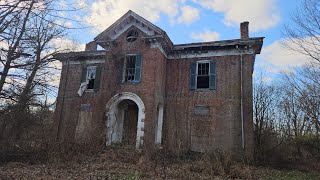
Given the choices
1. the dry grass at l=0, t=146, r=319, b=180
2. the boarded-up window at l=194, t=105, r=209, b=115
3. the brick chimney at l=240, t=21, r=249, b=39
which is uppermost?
the brick chimney at l=240, t=21, r=249, b=39

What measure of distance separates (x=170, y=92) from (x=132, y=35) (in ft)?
16.2

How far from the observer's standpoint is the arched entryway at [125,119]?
18.0 metres

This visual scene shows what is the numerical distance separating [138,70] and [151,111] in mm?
3144

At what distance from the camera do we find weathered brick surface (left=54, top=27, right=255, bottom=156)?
17.8m

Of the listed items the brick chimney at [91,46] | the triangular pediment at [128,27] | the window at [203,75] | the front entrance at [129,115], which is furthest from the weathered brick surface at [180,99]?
the brick chimney at [91,46]

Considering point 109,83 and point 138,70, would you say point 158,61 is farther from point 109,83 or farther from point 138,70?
point 109,83

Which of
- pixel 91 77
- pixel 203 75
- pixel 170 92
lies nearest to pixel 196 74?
pixel 203 75

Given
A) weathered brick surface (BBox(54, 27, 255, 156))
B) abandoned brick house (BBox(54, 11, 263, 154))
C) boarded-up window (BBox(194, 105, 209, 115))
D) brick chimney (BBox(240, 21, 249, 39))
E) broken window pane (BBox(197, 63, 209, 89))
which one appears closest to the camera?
weathered brick surface (BBox(54, 27, 255, 156))

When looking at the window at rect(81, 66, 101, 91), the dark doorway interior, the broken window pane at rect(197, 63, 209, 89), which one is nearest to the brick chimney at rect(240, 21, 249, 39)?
the broken window pane at rect(197, 63, 209, 89)

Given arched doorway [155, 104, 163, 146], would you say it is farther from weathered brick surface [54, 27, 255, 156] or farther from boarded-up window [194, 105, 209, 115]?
boarded-up window [194, 105, 209, 115]

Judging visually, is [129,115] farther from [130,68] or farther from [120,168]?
[120,168]

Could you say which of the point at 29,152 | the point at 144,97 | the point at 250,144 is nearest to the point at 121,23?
the point at 144,97

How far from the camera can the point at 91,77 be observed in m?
22.9

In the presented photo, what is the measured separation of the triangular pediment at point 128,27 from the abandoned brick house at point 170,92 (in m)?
0.07
